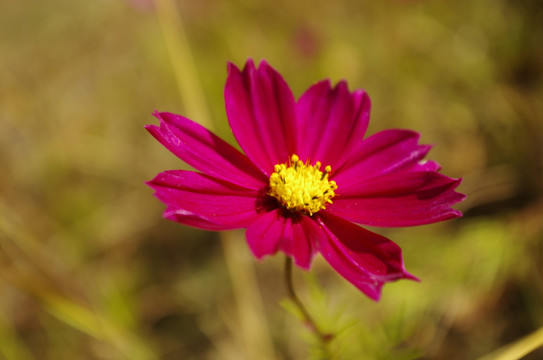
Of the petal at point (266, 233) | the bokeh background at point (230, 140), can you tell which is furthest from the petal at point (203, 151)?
the bokeh background at point (230, 140)

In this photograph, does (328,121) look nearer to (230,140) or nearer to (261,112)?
(261,112)

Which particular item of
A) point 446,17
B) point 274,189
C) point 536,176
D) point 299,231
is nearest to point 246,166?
point 274,189

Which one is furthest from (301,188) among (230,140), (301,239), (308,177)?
(230,140)

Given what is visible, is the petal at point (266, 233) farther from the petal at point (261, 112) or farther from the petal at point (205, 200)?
the petal at point (261, 112)

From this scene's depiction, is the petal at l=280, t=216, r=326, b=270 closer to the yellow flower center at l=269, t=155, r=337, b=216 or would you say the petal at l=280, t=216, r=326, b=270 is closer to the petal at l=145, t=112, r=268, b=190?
the yellow flower center at l=269, t=155, r=337, b=216

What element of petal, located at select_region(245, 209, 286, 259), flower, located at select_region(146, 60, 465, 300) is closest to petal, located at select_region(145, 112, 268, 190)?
flower, located at select_region(146, 60, 465, 300)

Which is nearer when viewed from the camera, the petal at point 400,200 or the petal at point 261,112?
the petal at point 400,200
